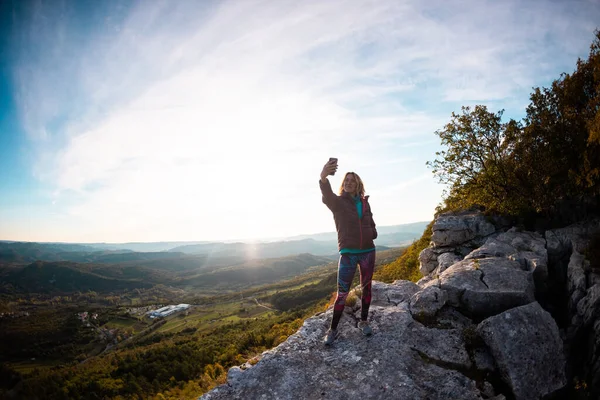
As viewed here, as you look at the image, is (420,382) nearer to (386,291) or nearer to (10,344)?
(386,291)

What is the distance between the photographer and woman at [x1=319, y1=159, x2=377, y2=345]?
24.4ft

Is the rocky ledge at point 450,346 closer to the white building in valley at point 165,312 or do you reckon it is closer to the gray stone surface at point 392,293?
the gray stone surface at point 392,293

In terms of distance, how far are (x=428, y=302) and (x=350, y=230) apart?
4.31 metres

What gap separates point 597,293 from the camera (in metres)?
8.31

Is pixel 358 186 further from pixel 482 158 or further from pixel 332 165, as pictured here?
pixel 482 158

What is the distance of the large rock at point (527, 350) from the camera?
6.27 meters

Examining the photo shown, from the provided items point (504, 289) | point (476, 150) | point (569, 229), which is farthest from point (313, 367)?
point (476, 150)

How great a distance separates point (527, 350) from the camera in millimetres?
6684

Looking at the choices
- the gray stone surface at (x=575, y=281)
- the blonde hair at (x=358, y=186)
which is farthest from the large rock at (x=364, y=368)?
the gray stone surface at (x=575, y=281)

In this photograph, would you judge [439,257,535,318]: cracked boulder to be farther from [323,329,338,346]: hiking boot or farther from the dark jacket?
[323,329,338,346]: hiking boot

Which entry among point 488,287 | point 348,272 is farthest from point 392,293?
point 348,272

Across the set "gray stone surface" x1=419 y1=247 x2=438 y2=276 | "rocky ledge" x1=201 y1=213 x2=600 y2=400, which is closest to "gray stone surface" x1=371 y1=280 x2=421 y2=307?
"rocky ledge" x1=201 y1=213 x2=600 y2=400

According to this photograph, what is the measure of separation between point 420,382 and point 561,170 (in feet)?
42.1

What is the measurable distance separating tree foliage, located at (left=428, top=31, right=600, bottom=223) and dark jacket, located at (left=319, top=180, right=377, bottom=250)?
926 cm
